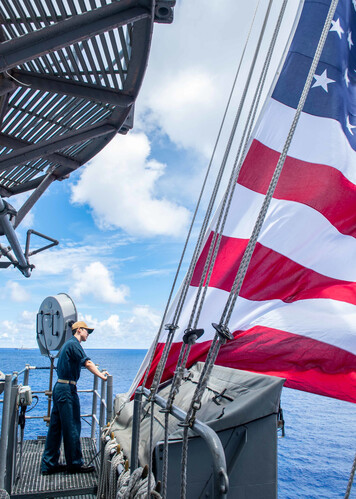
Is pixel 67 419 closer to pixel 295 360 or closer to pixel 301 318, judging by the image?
pixel 295 360

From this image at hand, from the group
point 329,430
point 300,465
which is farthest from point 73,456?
point 329,430

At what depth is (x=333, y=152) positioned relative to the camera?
462 centimetres

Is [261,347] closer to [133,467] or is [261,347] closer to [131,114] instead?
[133,467]

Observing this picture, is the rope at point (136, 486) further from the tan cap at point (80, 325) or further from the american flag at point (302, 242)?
the tan cap at point (80, 325)

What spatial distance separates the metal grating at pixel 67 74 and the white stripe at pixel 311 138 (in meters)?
1.96

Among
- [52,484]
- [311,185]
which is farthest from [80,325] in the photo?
[311,185]

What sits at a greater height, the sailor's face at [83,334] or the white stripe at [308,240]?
the white stripe at [308,240]

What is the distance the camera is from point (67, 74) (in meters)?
3.21

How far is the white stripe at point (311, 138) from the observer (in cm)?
454

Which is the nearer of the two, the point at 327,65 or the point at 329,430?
the point at 327,65

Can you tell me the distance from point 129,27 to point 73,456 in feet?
14.3

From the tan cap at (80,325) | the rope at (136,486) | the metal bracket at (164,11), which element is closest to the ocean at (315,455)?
the tan cap at (80,325)

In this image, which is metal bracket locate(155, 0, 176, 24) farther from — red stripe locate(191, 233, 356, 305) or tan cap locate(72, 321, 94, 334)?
tan cap locate(72, 321, 94, 334)

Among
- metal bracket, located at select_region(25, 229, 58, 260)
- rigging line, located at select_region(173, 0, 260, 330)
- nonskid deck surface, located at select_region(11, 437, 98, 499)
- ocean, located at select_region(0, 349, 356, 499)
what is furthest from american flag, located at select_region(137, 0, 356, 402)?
ocean, located at select_region(0, 349, 356, 499)
